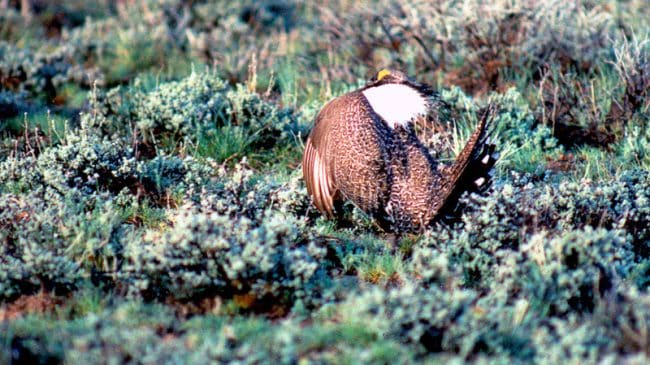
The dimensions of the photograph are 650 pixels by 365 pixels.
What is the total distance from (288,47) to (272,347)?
6.02 metres

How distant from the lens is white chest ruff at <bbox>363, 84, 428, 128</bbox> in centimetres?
517

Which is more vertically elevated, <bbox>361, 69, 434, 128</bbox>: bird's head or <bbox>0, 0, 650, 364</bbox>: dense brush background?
<bbox>361, 69, 434, 128</bbox>: bird's head

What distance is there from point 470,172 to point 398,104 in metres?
0.73

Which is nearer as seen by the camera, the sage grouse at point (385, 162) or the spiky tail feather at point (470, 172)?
the spiky tail feather at point (470, 172)

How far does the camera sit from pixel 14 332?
3.66 metres

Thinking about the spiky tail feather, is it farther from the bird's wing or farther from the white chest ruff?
the bird's wing

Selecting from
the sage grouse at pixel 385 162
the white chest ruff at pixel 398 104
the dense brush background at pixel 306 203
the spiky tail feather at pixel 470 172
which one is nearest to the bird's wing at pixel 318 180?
the sage grouse at pixel 385 162

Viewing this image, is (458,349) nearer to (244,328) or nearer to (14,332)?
(244,328)

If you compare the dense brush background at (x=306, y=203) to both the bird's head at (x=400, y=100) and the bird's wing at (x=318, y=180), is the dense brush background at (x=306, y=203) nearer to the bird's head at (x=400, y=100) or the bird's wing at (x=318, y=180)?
the bird's wing at (x=318, y=180)

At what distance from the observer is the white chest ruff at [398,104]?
5.17 meters

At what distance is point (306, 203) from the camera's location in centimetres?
558

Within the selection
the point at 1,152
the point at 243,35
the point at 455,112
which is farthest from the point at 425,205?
the point at 243,35

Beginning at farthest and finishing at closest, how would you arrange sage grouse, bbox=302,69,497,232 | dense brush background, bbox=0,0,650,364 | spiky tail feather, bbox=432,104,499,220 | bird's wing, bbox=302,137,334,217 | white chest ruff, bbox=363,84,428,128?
bird's wing, bbox=302,137,334,217 → white chest ruff, bbox=363,84,428,128 → sage grouse, bbox=302,69,497,232 → spiky tail feather, bbox=432,104,499,220 → dense brush background, bbox=0,0,650,364

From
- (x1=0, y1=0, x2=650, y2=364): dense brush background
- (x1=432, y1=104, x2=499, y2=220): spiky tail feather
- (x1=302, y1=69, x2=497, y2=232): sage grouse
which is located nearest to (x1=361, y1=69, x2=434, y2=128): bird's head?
(x1=302, y1=69, x2=497, y2=232): sage grouse
